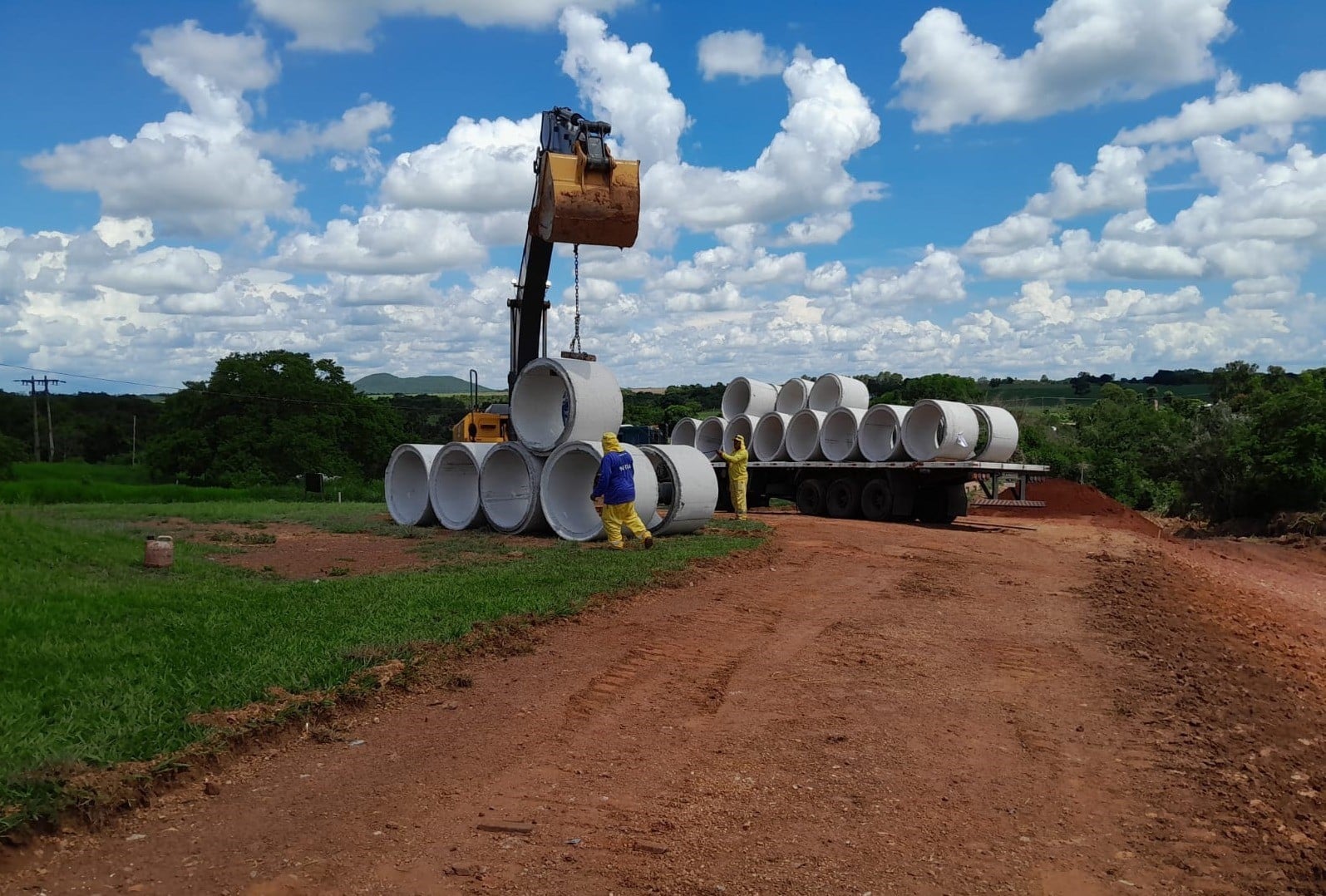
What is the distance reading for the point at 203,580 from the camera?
32.8 feet

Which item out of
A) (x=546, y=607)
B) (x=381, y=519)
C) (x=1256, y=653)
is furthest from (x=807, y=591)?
(x=381, y=519)

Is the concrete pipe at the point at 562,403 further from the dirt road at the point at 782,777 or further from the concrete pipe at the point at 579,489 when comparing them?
the dirt road at the point at 782,777

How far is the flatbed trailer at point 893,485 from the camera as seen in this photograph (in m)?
20.9

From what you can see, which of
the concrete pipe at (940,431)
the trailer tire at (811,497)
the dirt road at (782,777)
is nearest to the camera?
the dirt road at (782,777)

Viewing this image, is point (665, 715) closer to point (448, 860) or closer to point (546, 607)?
point (448, 860)

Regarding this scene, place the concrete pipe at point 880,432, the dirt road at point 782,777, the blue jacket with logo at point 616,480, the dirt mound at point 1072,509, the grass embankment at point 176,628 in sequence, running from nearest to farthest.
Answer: the dirt road at point 782,777 → the grass embankment at point 176,628 → the blue jacket with logo at point 616,480 → the concrete pipe at point 880,432 → the dirt mound at point 1072,509

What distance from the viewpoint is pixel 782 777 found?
4980 mm

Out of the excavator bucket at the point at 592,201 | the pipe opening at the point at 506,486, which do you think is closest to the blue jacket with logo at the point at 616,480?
the pipe opening at the point at 506,486

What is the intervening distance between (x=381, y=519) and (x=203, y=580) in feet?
30.5

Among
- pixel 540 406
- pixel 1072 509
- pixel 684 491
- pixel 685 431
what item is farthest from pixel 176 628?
pixel 1072 509

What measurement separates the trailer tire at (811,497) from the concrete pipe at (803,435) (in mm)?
590

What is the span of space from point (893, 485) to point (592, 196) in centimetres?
1071

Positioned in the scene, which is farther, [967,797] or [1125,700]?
[1125,700]

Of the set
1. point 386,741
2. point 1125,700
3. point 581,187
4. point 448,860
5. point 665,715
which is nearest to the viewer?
point 448,860
